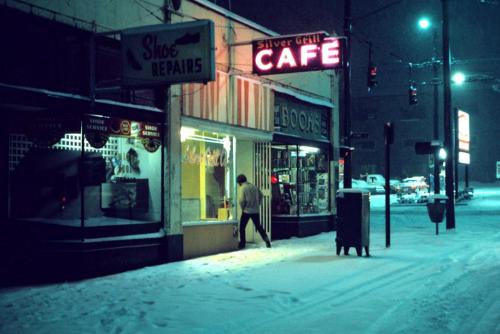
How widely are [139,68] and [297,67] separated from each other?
434cm

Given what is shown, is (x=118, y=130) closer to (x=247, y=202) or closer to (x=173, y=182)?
(x=173, y=182)

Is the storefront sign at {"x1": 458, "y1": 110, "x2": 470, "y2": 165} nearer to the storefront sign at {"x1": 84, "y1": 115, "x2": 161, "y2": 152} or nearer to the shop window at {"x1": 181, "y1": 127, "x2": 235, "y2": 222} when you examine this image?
the shop window at {"x1": 181, "y1": 127, "x2": 235, "y2": 222}

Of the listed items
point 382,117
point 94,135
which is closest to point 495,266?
point 94,135

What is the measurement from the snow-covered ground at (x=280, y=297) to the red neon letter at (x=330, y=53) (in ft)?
13.2

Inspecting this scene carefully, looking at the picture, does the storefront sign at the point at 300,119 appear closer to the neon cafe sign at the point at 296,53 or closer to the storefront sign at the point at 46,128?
the neon cafe sign at the point at 296,53

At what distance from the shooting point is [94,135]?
11.3 m

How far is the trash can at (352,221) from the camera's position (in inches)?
520

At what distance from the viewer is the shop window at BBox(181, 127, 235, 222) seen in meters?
13.8

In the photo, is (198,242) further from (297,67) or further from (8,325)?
(8,325)

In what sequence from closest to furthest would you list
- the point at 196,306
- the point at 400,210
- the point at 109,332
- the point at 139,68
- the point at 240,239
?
1. the point at 109,332
2. the point at 196,306
3. the point at 139,68
4. the point at 240,239
5. the point at 400,210

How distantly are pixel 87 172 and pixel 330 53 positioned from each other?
5.68m

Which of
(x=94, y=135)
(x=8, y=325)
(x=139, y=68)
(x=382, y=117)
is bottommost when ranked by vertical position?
(x=8, y=325)

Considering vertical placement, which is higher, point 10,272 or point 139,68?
point 139,68

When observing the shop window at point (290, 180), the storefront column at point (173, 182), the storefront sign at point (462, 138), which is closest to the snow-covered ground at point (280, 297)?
the storefront column at point (173, 182)
